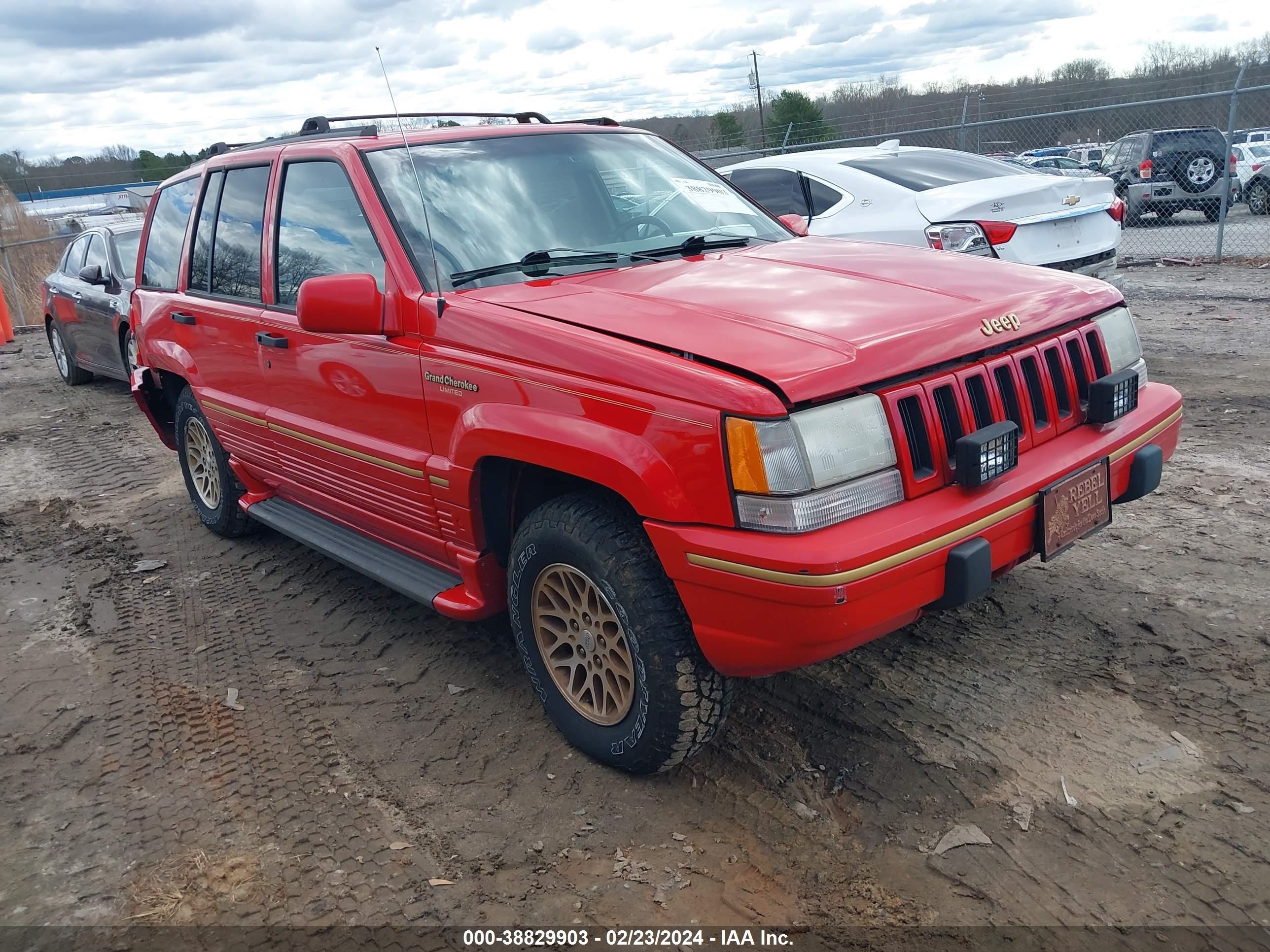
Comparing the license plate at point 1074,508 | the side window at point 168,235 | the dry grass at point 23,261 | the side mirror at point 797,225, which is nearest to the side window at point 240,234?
the side window at point 168,235

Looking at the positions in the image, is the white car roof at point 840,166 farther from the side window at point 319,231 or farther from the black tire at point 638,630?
the black tire at point 638,630

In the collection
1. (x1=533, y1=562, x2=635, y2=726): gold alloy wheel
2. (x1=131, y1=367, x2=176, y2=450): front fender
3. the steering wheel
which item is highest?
the steering wheel

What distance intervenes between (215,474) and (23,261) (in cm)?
1921

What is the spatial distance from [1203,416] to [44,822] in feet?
20.3

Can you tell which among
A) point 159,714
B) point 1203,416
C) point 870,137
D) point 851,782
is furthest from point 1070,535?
point 870,137

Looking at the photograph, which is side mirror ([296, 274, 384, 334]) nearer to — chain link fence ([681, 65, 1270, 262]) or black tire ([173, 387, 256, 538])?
black tire ([173, 387, 256, 538])

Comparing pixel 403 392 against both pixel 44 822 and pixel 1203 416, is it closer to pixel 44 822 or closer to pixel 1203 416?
pixel 44 822

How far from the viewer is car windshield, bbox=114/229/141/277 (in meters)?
9.19

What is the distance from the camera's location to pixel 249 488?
5141 mm

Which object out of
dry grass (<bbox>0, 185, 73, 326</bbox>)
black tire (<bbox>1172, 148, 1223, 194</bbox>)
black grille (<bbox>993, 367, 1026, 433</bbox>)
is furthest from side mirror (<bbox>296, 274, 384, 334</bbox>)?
dry grass (<bbox>0, 185, 73, 326</bbox>)

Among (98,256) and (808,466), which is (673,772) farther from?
(98,256)

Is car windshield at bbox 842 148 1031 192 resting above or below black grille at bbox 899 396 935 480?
above

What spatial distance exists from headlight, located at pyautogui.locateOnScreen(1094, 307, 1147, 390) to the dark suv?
15.2 meters

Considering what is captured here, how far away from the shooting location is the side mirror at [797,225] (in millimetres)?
4391
